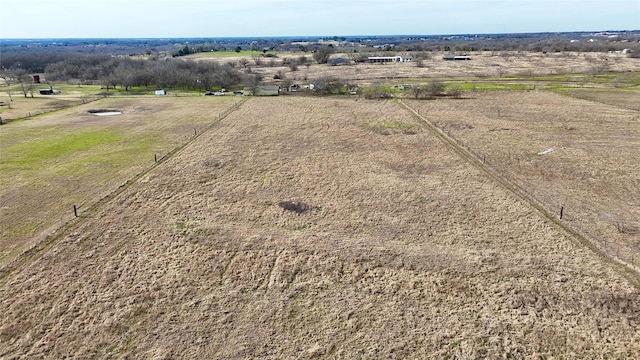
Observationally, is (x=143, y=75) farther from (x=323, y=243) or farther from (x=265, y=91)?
(x=323, y=243)

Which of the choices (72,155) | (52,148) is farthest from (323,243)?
(52,148)

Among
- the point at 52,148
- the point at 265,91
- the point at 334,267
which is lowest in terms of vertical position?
the point at 334,267

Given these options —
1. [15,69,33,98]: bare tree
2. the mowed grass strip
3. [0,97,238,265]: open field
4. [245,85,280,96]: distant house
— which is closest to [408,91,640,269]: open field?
[245,85,280,96]: distant house

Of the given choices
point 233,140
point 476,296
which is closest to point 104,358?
point 476,296

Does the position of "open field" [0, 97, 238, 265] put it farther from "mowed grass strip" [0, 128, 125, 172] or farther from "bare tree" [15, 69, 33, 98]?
"bare tree" [15, 69, 33, 98]

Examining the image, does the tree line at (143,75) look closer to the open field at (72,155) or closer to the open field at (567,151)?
the open field at (72,155)
